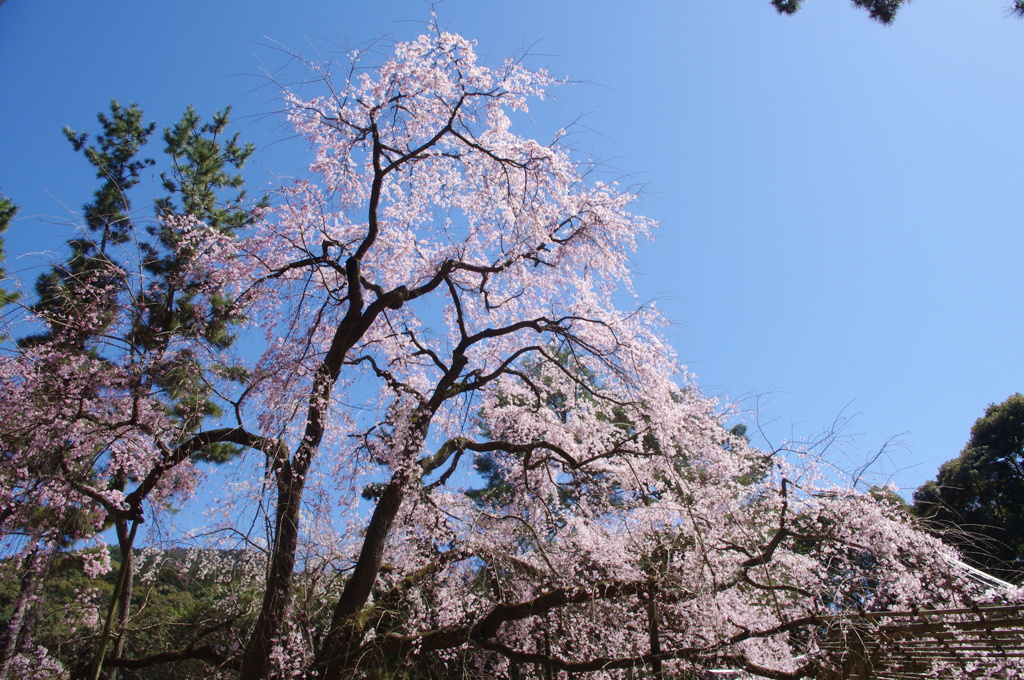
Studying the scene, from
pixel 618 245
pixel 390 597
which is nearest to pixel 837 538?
pixel 618 245

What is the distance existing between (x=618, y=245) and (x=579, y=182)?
95cm

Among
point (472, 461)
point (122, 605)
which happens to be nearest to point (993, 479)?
point (472, 461)

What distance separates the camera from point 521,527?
6.85m

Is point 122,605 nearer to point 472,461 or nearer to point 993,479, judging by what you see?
point 472,461

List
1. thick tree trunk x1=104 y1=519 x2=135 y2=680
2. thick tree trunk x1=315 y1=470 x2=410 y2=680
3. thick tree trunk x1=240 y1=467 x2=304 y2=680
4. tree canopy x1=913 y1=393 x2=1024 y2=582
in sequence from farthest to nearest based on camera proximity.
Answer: tree canopy x1=913 y1=393 x2=1024 y2=582 < thick tree trunk x1=104 y1=519 x2=135 y2=680 < thick tree trunk x1=315 y1=470 x2=410 y2=680 < thick tree trunk x1=240 y1=467 x2=304 y2=680

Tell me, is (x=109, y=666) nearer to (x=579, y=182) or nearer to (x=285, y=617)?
(x=285, y=617)

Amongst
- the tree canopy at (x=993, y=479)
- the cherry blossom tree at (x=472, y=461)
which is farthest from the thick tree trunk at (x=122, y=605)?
the tree canopy at (x=993, y=479)

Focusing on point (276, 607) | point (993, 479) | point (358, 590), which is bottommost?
point (276, 607)

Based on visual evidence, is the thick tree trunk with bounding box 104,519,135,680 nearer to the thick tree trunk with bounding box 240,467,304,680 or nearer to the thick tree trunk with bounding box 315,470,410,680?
the thick tree trunk with bounding box 240,467,304,680

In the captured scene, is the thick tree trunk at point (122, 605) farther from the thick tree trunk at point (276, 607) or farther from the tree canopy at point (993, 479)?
the tree canopy at point (993, 479)

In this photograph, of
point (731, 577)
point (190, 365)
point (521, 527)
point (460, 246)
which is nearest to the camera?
point (190, 365)

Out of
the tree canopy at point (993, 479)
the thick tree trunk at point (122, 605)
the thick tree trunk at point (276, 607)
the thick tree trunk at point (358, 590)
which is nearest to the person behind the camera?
the thick tree trunk at point (276, 607)

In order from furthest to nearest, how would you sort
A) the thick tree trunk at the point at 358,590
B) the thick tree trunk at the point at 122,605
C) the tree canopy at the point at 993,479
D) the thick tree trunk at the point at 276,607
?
the tree canopy at the point at 993,479
the thick tree trunk at the point at 122,605
the thick tree trunk at the point at 358,590
the thick tree trunk at the point at 276,607

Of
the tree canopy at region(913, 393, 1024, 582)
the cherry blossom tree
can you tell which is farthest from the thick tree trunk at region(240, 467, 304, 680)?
the tree canopy at region(913, 393, 1024, 582)
